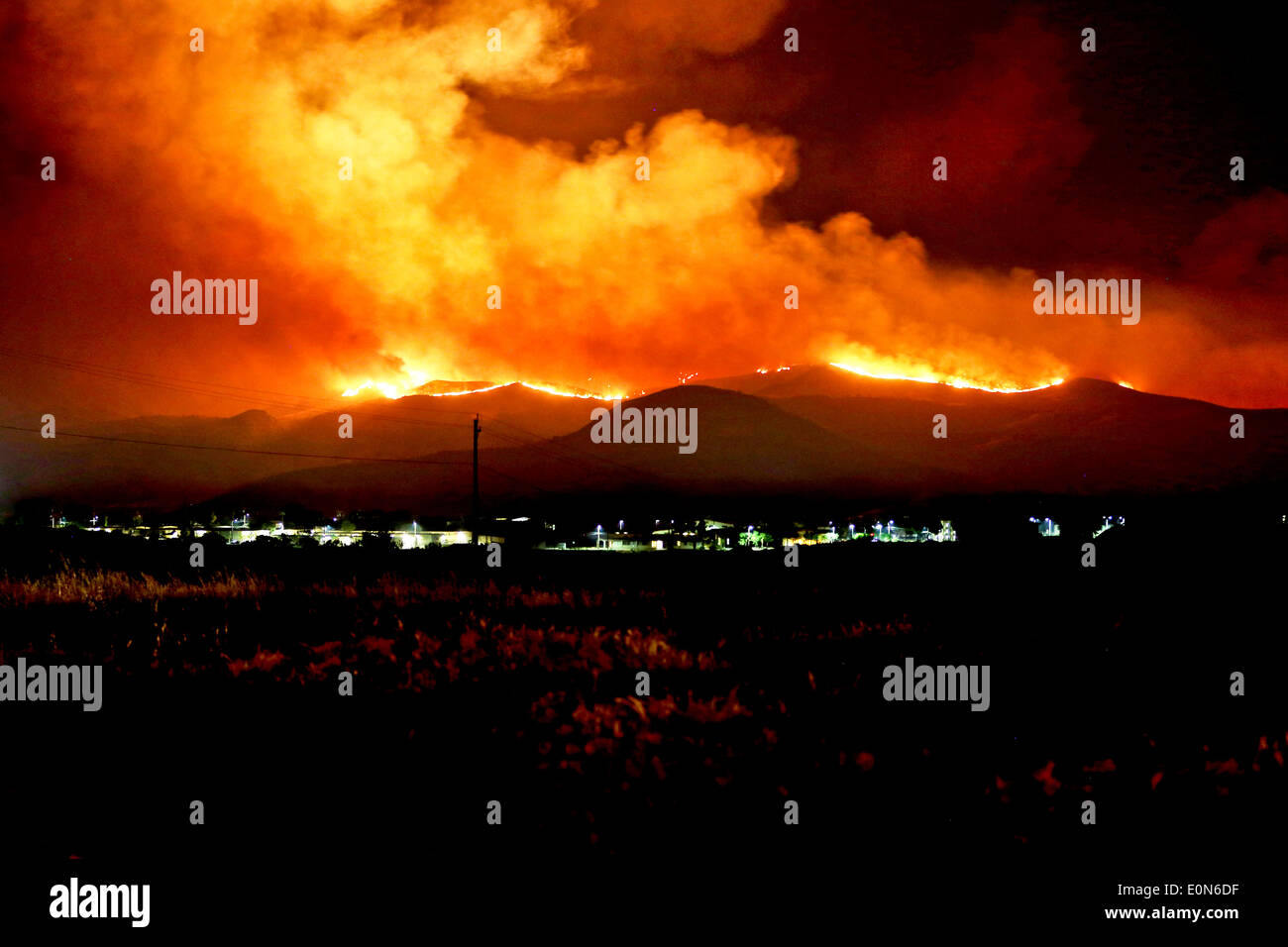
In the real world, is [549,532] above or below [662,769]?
above

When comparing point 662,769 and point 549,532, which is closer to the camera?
point 662,769

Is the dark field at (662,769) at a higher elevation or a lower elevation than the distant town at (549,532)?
lower

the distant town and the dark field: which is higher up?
the distant town

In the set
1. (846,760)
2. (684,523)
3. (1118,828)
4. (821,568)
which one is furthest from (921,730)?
(684,523)

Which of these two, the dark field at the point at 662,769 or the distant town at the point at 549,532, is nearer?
the dark field at the point at 662,769

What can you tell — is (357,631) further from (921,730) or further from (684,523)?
(684,523)

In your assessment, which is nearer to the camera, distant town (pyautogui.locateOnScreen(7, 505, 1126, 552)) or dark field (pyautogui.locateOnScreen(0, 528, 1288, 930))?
dark field (pyautogui.locateOnScreen(0, 528, 1288, 930))
